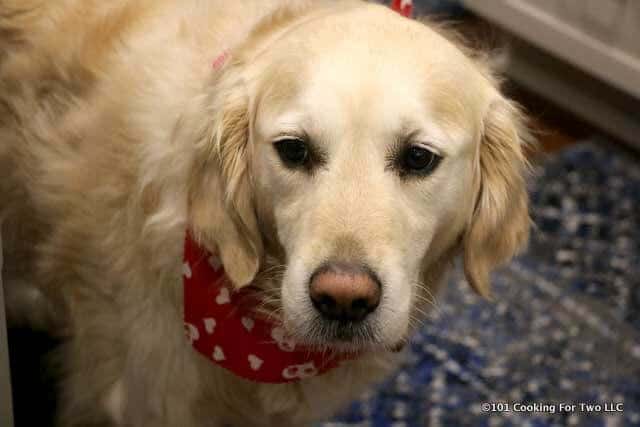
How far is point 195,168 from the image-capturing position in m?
1.26

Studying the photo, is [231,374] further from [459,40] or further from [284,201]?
[459,40]

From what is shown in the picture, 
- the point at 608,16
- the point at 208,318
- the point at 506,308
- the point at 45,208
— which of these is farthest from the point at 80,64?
the point at 608,16

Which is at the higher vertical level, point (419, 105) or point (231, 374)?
point (419, 105)

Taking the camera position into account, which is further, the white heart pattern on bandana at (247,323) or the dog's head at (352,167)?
the white heart pattern on bandana at (247,323)

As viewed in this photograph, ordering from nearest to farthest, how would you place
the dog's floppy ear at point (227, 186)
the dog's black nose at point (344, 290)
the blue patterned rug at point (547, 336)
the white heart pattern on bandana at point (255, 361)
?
the dog's black nose at point (344, 290) < the dog's floppy ear at point (227, 186) < the white heart pattern on bandana at point (255, 361) < the blue patterned rug at point (547, 336)

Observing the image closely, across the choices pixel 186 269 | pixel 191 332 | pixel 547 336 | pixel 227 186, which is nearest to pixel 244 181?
pixel 227 186

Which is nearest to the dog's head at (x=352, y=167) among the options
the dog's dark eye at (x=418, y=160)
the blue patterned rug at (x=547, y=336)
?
the dog's dark eye at (x=418, y=160)

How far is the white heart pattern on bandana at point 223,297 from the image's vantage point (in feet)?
4.35

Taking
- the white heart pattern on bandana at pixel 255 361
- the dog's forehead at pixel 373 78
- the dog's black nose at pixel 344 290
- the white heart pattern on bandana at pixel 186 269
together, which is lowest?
the white heart pattern on bandana at pixel 255 361

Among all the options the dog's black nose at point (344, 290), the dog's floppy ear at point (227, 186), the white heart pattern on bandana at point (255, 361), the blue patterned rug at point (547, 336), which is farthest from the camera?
the blue patterned rug at point (547, 336)

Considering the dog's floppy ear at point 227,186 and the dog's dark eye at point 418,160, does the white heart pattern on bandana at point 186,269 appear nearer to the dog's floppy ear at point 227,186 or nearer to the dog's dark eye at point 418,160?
the dog's floppy ear at point 227,186

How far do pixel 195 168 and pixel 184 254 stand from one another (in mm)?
133

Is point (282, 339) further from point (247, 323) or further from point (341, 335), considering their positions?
point (341, 335)

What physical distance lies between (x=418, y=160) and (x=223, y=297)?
1.24 ft
